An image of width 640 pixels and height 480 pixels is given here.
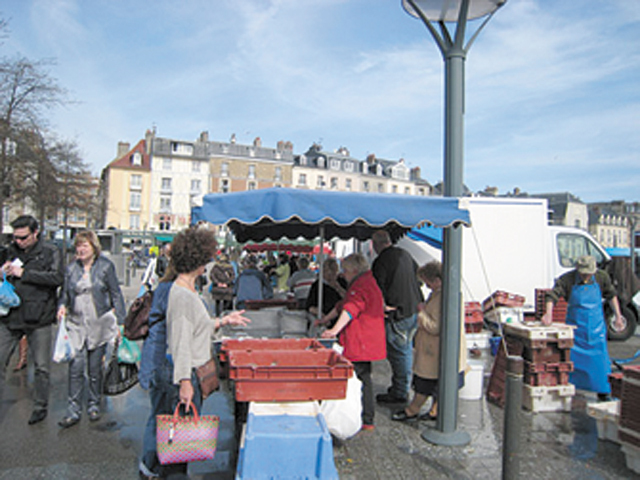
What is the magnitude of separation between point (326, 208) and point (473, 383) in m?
2.76

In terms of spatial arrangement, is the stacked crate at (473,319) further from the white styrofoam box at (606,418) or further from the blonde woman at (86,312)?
the blonde woman at (86,312)

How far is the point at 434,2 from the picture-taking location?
4.52 metres

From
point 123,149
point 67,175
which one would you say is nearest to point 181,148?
point 123,149

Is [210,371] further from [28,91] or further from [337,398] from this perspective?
[28,91]

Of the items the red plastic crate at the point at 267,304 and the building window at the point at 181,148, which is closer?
the red plastic crate at the point at 267,304

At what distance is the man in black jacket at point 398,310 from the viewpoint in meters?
5.33

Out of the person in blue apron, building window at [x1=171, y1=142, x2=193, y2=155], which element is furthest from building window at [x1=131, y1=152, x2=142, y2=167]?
the person in blue apron

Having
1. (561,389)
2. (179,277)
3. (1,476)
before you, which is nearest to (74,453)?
(1,476)

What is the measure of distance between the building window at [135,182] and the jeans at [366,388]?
58.6 m

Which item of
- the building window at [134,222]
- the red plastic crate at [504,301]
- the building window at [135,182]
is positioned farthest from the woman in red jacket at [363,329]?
the building window at [135,182]

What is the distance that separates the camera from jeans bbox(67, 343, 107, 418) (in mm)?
4531

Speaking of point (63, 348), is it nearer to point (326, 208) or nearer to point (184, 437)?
point (184, 437)

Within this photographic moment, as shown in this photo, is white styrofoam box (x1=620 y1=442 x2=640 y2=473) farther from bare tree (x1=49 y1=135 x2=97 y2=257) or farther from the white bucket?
bare tree (x1=49 y1=135 x2=97 y2=257)

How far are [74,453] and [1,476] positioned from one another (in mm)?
532
